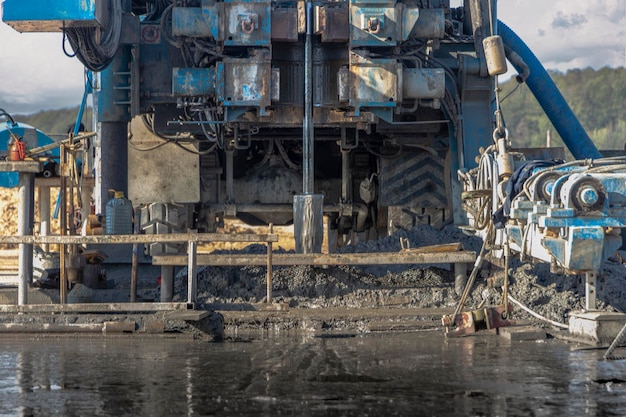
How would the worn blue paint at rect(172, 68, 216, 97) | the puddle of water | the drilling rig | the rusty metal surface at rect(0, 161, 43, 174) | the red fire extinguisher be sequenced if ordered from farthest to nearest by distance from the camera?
1. the worn blue paint at rect(172, 68, 216, 97)
2. the drilling rig
3. the red fire extinguisher
4. the rusty metal surface at rect(0, 161, 43, 174)
5. the puddle of water

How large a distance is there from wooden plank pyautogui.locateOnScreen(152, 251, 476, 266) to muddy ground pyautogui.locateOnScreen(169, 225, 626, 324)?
0.45 m

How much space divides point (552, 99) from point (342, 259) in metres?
5.89

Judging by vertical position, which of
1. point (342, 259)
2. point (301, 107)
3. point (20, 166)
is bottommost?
point (342, 259)

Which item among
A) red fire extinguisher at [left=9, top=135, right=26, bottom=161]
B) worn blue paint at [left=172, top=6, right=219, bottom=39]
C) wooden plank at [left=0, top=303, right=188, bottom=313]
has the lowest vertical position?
wooden plank at [left=0, top=303, right=188, bottom=313]

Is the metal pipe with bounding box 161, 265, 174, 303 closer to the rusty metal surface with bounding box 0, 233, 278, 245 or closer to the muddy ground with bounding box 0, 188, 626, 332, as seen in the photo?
the muddy ground with bounding box 0, 188, 626, 332

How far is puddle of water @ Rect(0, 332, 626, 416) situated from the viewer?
6.83 m

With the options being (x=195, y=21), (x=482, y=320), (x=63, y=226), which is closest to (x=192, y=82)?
(x=195, y=21)

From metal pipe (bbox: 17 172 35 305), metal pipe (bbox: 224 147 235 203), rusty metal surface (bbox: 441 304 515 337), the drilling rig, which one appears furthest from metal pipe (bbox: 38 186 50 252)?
rusty metal surface (bbox: 441 304 515 337)

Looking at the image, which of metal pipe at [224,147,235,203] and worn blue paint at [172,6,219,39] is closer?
worn blue paint at [172,6,219,39]

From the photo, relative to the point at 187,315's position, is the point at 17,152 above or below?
above

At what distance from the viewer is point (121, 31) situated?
1362cm

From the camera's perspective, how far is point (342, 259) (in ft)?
38.3

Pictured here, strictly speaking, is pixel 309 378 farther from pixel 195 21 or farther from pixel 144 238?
pixel 195 21

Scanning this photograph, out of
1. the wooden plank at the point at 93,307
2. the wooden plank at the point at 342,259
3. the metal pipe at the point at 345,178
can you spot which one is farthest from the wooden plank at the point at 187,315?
the metal pipe at the point at 345,178
